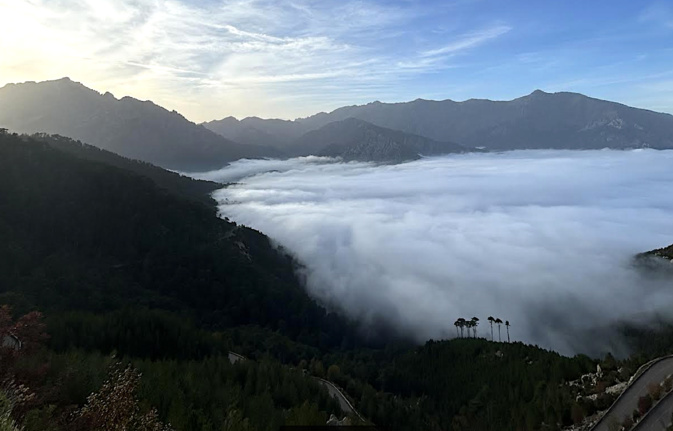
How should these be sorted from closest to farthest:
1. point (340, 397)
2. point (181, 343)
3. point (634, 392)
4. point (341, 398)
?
point (634, 392)
point (341, 398)
point (340, 397)
point (181, 343)

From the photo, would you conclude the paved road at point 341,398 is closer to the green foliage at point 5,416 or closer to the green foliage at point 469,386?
the green foliage at point 469,386

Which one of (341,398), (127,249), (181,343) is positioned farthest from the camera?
(127,249)

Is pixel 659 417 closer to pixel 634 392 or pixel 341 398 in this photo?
pixel 634 392

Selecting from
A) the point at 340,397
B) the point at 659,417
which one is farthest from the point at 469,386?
the point at 659,417

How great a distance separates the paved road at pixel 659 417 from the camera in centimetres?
3016

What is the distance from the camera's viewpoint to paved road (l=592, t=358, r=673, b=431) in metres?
35.0

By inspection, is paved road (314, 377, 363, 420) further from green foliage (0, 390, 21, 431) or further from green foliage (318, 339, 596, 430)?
green foliage (0, 390, 21, 431)

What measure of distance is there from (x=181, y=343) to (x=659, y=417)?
69.8 m

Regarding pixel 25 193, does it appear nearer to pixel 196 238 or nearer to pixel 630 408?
pixel 196 238

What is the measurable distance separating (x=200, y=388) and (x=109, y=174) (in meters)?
149

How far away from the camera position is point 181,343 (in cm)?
7806

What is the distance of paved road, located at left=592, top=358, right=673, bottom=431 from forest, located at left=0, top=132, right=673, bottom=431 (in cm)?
239

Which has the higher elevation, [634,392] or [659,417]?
[659,417]

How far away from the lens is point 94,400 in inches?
523
